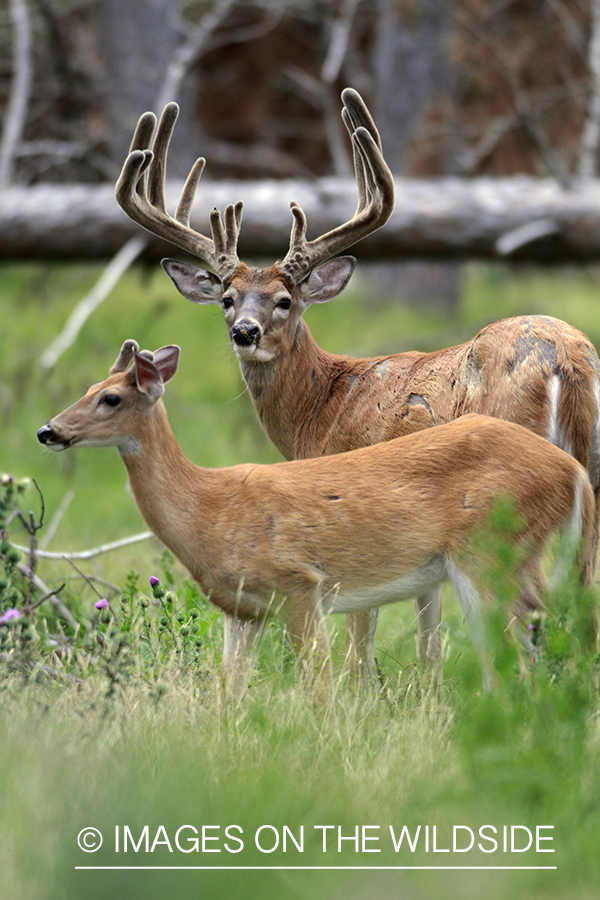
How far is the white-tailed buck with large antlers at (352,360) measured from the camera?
465cm

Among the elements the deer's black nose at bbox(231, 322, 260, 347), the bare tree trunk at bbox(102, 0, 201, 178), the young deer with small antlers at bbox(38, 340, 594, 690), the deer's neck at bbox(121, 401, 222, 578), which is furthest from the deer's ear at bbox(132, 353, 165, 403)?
the bare tree trunk at bbox(102, 0, 201, 178)

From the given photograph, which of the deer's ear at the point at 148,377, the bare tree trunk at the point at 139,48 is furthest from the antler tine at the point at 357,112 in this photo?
the bare tree trunk at the point at 139,48

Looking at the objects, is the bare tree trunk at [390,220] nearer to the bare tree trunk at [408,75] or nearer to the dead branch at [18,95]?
the dead branch at [18,95]

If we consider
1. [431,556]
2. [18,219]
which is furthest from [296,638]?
[18,219]

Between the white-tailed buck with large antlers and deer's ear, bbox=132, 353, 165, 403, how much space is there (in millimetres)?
839

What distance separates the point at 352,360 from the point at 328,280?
17.5 inches

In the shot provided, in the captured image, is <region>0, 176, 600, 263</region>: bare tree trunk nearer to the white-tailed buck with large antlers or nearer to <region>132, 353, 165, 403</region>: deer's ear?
the white-tailed buck with large antlers

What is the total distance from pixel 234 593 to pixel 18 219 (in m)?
5.77

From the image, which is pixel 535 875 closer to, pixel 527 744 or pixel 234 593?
pixel 527 744

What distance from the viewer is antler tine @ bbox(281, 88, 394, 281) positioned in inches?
208

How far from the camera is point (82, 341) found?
13062 millimetres

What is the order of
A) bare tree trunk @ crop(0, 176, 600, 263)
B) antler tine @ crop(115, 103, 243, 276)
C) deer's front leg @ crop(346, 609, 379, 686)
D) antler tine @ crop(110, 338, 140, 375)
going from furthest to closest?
bare tree trunk @ crop(0, 176, 600, 263) → antler tine @ crop(115, 103, 243, 276) → deer's front leg @ crop(346, 609, 379, 686) → antler tine @ crop(110, 338, 140, 375)

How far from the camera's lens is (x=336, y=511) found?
4453 mm

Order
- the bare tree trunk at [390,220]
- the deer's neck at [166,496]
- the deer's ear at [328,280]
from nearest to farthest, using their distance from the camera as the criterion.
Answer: the deer's neck at [166,496]
the deer's ear at [328,280]
the bare tree trunk at [390,220]
